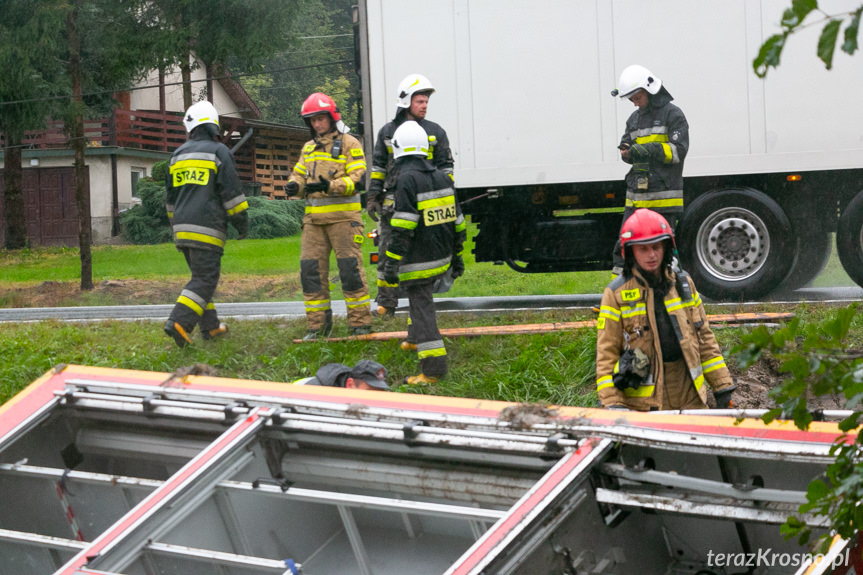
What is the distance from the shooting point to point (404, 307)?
9.34 metres

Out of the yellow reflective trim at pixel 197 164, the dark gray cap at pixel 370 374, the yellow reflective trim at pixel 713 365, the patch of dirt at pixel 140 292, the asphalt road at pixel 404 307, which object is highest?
the yellow reflective trim at pixel 197 164

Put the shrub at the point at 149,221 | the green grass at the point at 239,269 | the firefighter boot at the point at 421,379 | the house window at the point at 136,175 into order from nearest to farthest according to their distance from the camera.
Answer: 1. the firefighter boot at the point at 421,379
2. the green grass at the point at 239,269
3. the shrub at the point at 149,221
4. the house window at the point at 136,175

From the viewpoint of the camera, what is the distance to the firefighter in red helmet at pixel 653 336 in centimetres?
412

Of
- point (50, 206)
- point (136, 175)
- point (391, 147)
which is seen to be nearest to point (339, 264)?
point (391, 147)

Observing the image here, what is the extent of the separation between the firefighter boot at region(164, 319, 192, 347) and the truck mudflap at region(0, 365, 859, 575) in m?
3.41

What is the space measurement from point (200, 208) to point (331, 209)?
3.21 feet

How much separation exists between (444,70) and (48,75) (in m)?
10.9

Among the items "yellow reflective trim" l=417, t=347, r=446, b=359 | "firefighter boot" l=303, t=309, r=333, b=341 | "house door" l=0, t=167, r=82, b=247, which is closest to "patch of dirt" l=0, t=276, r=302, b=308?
"firefighter boot" l=303, t=309, r=333, b=341

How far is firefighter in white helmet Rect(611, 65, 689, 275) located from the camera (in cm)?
649

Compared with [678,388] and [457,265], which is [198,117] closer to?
[457,265]

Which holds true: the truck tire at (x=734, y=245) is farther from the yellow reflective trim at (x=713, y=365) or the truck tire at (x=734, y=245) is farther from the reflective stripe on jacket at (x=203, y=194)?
the yellow reflective trim at (x=713, y=365)

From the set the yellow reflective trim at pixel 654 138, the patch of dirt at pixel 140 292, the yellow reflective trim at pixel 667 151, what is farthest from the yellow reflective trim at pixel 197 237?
the patch of dirt at pixel 140 292

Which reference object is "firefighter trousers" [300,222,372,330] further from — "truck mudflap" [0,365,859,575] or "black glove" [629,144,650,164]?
"truck mudflap" [0,365,859,575]

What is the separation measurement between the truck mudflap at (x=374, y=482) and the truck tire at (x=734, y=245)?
544 cm
